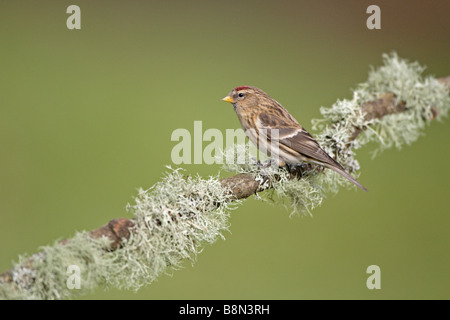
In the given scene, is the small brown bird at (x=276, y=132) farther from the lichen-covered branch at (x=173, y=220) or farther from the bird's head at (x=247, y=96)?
the lichen-covered branch at (x=173, y=220)

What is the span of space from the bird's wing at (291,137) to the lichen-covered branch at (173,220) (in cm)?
12

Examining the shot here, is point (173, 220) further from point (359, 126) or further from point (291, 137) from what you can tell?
point (359, 126)

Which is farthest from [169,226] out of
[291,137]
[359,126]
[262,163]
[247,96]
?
[359,126]

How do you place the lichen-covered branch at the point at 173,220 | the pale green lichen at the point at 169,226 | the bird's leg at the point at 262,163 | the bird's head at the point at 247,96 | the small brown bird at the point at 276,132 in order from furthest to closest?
the bird's head at the point at 247,96, the small brown bird at the point at 276,132, the bird's leg at the point at 262,163, the pale green lichen at the point at 169,226, the lichen-covered branch at the point at 173,220

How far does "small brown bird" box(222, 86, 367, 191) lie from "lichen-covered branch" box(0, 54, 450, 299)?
104 millimetres

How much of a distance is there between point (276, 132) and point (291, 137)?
3.9 inches

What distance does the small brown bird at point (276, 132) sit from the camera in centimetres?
220

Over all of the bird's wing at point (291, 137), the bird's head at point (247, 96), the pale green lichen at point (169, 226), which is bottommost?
the pale green lichen at point (169, 226)

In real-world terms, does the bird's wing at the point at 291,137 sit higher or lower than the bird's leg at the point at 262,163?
higher

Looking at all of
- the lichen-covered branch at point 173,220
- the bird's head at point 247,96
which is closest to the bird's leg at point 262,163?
the lichen-covered branch at point 173,220

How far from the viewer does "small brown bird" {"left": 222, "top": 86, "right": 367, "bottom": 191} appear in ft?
7.20

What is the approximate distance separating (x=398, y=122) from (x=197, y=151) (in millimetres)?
1151

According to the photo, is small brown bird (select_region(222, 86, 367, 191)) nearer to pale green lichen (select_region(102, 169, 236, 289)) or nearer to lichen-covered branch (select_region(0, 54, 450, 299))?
lichen-covered branch (select_region(0, 54, 450, 299))

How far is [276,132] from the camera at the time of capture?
7.88ft
